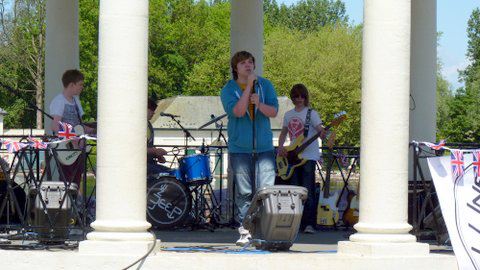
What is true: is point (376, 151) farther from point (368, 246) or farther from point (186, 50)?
point (186, 50)

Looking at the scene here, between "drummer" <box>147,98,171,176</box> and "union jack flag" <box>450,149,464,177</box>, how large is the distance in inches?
207

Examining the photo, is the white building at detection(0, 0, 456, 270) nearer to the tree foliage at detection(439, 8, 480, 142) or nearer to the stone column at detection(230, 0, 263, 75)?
the stone column at detection(230, 0, 263, 75)

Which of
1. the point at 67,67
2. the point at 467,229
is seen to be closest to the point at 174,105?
the point at 67,67

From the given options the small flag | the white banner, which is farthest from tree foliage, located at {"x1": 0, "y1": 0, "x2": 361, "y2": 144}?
the white banner

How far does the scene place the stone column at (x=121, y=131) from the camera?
12.8m

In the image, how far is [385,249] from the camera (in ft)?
42.6

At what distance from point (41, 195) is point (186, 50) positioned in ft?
258

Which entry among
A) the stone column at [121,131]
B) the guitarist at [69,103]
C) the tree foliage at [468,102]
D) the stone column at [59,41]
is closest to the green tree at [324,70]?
the tree foliage at [468,102]

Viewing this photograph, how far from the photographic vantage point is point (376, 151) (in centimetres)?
1308

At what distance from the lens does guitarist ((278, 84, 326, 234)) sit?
17.1 m

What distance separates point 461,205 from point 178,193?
5312 mm

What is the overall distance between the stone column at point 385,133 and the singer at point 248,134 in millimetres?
1777

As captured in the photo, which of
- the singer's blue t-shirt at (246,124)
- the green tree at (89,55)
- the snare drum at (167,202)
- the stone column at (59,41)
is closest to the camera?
the singer's blue t-shirt at (246,124)

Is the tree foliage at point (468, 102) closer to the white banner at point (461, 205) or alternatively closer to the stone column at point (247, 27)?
the stone column at point (247, 27)
